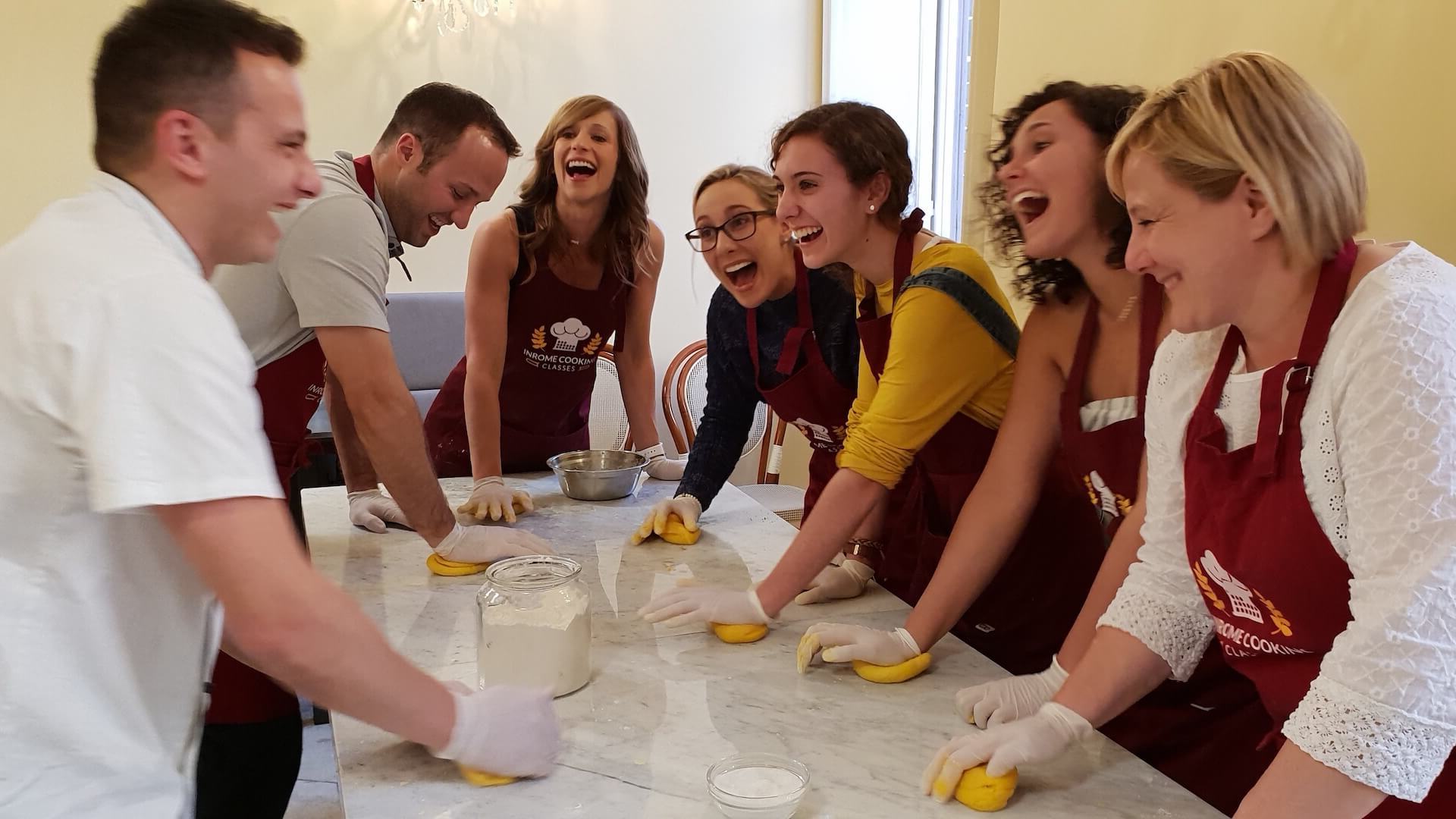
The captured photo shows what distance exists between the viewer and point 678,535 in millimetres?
1941

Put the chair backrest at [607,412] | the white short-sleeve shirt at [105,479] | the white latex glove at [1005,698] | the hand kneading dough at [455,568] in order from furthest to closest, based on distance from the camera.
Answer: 1. the chair backrest at [607,412]
2. the hand kneading dough at [455,568]
3. the white latex glove at [1005,698]
4. the white short-sleeve shirt at [105,479]

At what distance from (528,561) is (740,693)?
0.33 m

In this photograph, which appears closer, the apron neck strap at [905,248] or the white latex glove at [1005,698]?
the white latex glove at [1005,698]

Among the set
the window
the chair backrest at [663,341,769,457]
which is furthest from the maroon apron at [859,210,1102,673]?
the chair backrest at [663,341,769,457]

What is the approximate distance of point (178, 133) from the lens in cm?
94

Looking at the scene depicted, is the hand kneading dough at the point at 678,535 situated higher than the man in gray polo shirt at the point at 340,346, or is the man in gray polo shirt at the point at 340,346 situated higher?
the man in gray polo shirt at the point at 340,346

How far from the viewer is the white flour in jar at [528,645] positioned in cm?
124

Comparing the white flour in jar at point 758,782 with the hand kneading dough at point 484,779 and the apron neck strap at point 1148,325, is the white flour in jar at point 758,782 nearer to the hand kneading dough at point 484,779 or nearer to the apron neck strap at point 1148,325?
the hand kneading dough at point 484,779

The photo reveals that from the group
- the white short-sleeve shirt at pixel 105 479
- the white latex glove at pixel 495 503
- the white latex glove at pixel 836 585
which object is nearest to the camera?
the white short-sleeve shirt at pixel 105 479

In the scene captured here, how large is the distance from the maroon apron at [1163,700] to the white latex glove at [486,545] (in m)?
0.95

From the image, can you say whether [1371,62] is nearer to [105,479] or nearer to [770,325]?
[770,325]

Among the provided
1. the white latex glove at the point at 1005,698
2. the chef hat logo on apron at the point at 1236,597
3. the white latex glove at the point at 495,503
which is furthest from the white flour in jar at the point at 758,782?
the white latex glove at the point at 495,503

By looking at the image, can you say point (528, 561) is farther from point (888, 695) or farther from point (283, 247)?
point (283, 247)

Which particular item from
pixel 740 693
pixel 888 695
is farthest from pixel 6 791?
pixel 888 695
